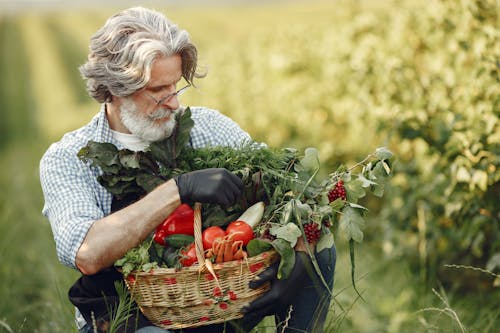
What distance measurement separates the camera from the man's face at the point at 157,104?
2715mm

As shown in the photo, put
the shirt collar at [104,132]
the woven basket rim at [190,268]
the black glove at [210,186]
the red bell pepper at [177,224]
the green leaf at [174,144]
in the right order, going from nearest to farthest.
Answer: the woven basket rim at [190,268] → the black glove at [210,186] → the red bell pepper at [177,224] → the green leaf at [174,144] → the shirt collar at [104,132]

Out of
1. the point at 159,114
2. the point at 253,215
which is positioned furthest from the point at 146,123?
the point at 253,215

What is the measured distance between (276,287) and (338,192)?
41 cm

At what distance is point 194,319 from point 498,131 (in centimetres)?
181

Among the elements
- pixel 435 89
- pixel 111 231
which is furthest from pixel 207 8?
pixel 111 231

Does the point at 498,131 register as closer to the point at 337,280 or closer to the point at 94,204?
the point at 337,280

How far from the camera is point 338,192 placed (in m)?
2.49

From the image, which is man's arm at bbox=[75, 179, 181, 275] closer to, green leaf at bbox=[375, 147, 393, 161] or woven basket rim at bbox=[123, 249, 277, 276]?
woven basket rim at bbox=[123, 249, 277, 276]

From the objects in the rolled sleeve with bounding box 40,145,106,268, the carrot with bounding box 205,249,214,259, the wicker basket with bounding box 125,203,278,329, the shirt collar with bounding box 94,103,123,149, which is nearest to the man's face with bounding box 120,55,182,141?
the shirt collar with bounding box 94,103,123,149

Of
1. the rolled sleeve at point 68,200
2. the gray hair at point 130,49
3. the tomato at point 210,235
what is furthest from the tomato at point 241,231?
the gray hair at point 130,49

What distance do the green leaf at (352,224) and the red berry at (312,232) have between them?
0.30ft

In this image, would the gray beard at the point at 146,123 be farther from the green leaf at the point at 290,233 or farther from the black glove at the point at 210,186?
the green leaf at the point at 290,233

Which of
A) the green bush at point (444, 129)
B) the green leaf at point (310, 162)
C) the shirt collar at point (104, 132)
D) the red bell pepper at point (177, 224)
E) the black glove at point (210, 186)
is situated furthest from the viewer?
the green bush at point (444, 129)

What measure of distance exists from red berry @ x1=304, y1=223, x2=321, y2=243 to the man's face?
71 centimetres
